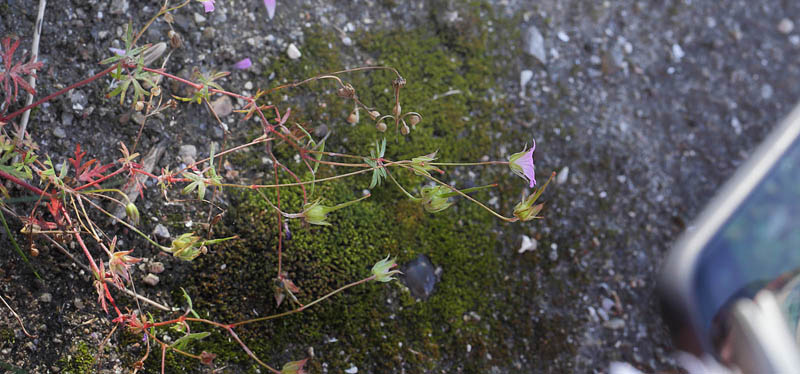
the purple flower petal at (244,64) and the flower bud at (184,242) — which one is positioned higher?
the purple flower petal at (244,64)

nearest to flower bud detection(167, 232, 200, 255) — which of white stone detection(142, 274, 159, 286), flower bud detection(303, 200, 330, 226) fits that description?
flower bud detection(303, 200, 330, 226)

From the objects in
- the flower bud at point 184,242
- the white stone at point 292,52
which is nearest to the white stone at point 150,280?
the flower bud at point 184,242

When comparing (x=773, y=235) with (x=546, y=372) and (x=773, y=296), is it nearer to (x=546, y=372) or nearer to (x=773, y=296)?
(x=773, y=296)

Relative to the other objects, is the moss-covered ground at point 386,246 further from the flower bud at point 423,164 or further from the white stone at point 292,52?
the flower bud at point 423,164

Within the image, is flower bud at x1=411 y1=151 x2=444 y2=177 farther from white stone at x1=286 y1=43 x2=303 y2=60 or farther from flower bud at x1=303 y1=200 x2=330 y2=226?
white stone at x1=286 y1=43 x2=303 y2=60

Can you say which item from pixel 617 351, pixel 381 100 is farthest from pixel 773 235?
pixel 381 100

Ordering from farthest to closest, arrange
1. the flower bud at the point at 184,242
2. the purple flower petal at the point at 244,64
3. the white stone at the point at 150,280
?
the purple flower petal at the point at 244,64 → the white stone at the point at 150,280 → the flower bud at the point at 184,242
